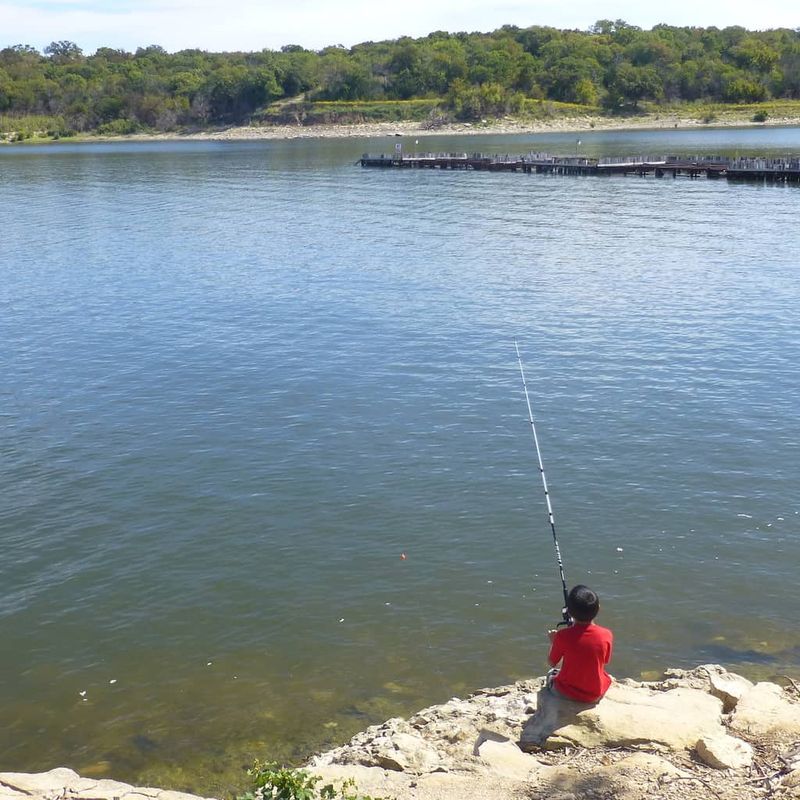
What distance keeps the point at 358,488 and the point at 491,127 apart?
168 m

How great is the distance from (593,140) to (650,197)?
75.4 m

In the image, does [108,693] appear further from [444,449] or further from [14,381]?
[14,381]

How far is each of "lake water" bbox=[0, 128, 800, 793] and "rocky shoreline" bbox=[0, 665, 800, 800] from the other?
1.52 meters

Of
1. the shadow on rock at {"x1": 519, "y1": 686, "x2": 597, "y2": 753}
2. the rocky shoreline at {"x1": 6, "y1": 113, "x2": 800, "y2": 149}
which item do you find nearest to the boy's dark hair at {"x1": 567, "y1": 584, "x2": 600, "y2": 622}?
the shadow on rock at {"x1": 519, "y1": 686, "x2": 597, "y2": 753}

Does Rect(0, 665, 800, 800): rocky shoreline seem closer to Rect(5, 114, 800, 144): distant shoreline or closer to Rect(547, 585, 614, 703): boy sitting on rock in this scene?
Rect(547, 585, 614, 703): boy sitting on rock

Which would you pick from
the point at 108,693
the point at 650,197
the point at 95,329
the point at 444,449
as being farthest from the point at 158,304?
the point at 650,197

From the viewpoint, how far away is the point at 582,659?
10.3m

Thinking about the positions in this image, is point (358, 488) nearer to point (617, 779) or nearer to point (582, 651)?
point (582, 651)

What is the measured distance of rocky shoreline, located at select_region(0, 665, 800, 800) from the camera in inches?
376

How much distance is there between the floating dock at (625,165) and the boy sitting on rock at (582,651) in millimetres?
75276

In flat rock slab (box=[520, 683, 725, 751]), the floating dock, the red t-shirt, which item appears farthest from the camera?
the floating dock

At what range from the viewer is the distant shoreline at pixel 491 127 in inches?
6560

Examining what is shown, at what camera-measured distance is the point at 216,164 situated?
393 feet

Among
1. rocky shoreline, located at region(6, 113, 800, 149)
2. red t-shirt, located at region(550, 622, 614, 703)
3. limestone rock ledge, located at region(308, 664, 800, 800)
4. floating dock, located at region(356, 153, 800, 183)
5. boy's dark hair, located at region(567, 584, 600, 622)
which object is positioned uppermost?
rocky shoreline, located at region(6, 113, 800, 149)
